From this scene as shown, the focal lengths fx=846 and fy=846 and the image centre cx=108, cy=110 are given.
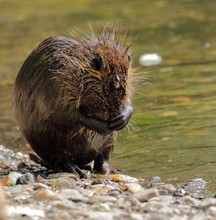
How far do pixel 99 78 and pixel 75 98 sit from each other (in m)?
0.25

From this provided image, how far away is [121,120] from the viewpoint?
6.29m

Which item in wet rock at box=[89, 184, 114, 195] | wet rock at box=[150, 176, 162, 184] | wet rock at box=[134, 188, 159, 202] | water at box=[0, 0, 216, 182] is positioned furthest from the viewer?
water at box=[0, 0, 216, 182]

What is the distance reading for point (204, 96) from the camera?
9.95 metres

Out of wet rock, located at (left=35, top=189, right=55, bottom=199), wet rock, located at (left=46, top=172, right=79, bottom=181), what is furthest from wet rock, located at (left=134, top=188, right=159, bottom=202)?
wet rock, located at (left=46, top=172, right=79, bottom=181)

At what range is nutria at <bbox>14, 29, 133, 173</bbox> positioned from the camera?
6.40m

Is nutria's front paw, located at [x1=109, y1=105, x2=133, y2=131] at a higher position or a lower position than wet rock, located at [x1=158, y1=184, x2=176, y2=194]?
higher

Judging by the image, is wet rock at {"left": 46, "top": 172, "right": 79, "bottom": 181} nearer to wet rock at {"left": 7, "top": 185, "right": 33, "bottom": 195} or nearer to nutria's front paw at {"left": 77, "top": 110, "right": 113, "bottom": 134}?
nutria's front paw at {"left": 77, "top": 110, "right": 113, "bottom": 134}

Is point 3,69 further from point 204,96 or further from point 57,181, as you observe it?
point 57,181

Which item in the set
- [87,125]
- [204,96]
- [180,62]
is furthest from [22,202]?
[180,62]

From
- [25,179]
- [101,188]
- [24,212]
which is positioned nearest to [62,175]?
[25,179]

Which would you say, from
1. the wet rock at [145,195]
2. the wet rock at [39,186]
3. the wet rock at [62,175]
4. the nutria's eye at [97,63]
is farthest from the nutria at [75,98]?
the wet rock at [145,195]

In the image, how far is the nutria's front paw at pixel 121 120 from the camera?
6.30m

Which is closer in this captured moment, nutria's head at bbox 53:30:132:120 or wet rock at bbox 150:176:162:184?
nutria's head at bbox 53:30:132:120

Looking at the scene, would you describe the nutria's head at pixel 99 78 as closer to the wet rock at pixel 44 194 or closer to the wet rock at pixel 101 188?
the wet rock at pixel 101 188
